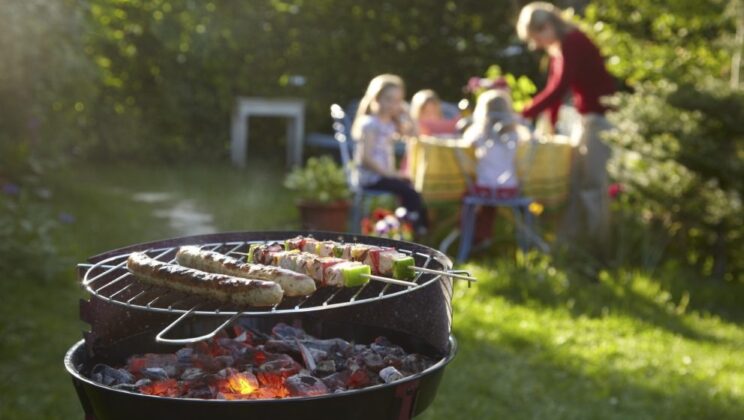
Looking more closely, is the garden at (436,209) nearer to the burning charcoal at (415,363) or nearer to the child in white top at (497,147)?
the child in white top at (497,147)

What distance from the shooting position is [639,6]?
23.9 ft

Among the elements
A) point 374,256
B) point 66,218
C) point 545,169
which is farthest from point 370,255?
point 545,169

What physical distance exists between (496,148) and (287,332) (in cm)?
385

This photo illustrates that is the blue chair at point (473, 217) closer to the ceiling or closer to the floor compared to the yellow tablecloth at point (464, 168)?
closer to the floor

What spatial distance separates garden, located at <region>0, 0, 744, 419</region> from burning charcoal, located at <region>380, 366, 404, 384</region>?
184 centimetres

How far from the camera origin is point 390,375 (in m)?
2.22

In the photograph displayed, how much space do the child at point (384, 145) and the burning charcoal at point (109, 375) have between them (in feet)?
13.7

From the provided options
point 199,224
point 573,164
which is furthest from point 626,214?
point 199,224

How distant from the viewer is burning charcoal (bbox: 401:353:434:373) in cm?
233

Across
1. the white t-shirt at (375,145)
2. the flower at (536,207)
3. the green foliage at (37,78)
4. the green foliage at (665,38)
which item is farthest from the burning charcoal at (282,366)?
the green foliage at (37,78)

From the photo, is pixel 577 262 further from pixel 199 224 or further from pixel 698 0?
pixel 199 224

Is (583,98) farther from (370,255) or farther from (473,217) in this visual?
(370,255)

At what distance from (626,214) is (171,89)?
18.2 ft

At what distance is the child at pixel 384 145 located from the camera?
6.41 m
